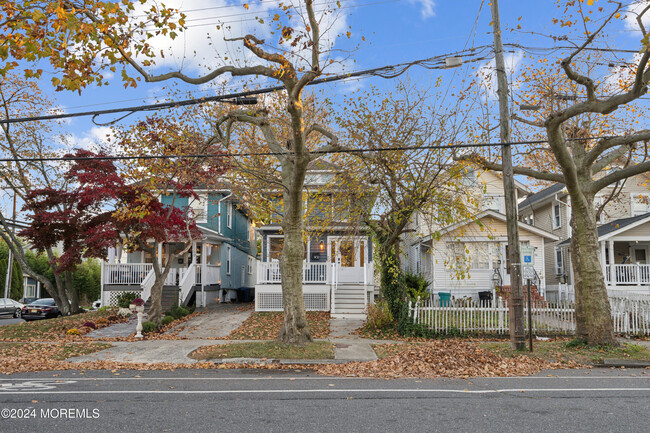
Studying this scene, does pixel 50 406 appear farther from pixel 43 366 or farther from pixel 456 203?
pixel 456 203

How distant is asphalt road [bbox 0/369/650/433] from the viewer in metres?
6.13

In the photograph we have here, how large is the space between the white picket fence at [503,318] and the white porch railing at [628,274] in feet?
29.5

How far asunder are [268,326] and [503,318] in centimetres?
849

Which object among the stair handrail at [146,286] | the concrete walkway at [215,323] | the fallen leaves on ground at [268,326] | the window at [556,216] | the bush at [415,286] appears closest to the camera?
the fallen leaves on ground at [268,326]

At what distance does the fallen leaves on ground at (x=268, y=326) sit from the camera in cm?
1702

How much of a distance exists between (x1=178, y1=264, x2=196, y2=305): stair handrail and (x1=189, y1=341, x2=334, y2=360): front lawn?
10491 millimetres

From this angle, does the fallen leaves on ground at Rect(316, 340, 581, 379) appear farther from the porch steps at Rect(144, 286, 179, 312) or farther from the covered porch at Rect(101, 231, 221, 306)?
the covered porch at Rect(101, 231, 221, 306)

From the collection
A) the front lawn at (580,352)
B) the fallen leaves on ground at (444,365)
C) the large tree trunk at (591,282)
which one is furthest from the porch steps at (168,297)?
the large tree trunk at (591,282)

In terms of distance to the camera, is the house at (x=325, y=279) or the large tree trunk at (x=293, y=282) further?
the house at (x=325, y=279)

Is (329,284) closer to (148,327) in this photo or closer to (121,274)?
(148,327)

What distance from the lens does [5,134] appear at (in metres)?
23.6

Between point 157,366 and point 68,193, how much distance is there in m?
12.1

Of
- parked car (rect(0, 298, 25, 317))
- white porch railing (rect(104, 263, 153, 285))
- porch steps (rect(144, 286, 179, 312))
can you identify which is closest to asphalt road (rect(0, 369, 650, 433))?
porch steps (rect(144, 286, 179, 312))

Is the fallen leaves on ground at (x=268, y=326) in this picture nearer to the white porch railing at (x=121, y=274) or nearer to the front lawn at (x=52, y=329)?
the front lawn at (x=52, y=329)
